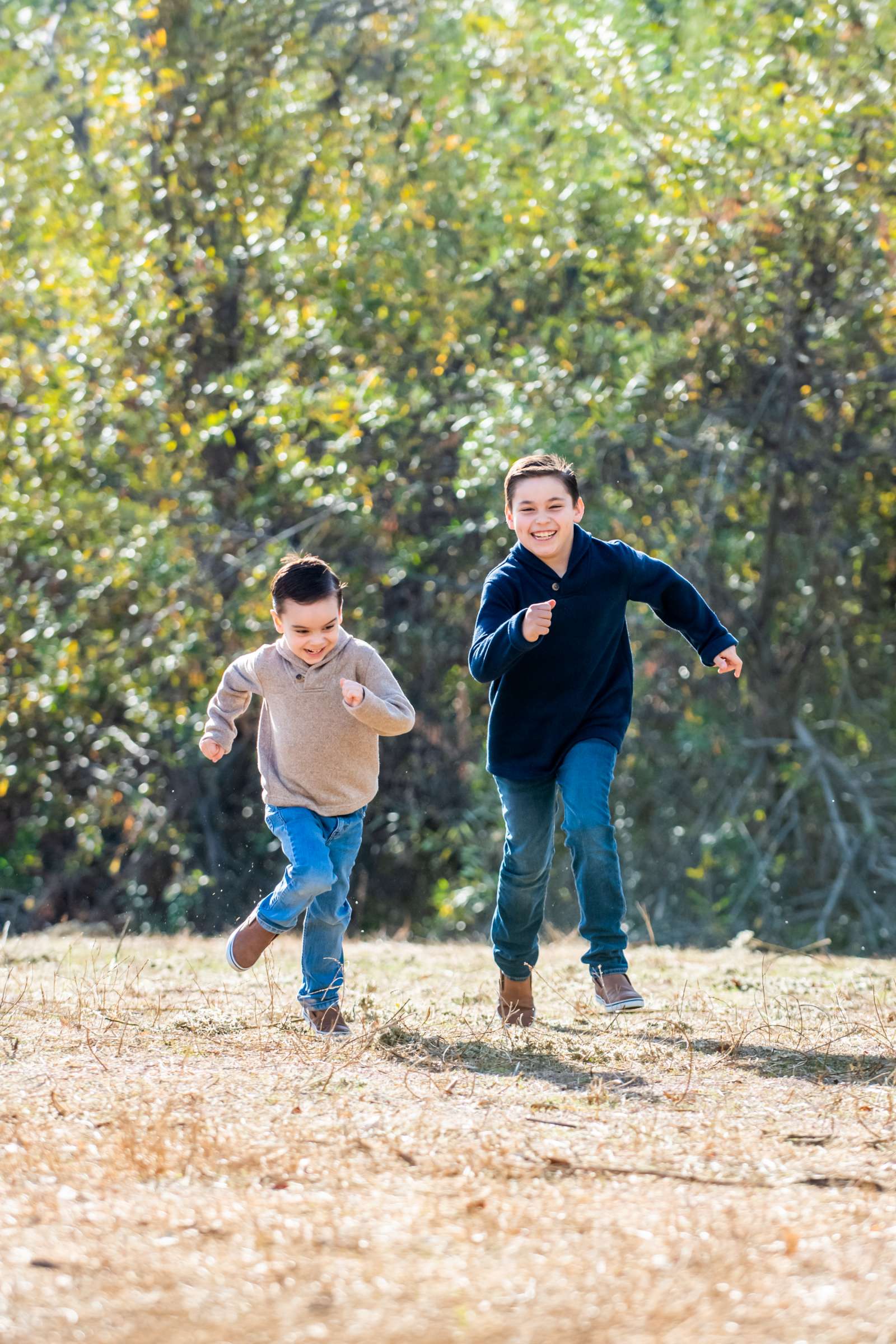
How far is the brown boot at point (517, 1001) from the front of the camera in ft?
15.7

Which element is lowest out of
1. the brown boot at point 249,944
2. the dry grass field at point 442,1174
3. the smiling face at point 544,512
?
the dry grass field at point 442,1174

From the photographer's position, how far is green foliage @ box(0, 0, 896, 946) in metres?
9.46

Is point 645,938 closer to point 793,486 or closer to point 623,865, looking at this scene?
point 623,865

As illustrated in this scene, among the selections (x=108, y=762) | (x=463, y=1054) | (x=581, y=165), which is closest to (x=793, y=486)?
(x=581, y=165)

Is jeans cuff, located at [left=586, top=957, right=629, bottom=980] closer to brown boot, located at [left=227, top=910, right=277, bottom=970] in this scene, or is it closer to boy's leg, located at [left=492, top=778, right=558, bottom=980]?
boy's leg, located at [left=492, top=778, right=558, bottom=980]

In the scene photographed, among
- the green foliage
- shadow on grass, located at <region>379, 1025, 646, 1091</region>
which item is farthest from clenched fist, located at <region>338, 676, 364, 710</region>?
the green foliage

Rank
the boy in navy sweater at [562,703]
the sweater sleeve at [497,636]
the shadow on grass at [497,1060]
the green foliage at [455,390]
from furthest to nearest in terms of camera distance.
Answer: the green foliage at [455,390]
the boy in navy sweater at [562,703]
the sweater sleeve at [497,636]
the shadow on grass at [497,1060]

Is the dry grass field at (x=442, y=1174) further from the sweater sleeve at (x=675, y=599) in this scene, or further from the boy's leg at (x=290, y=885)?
the sweater sleeve at (x=675, y=599)

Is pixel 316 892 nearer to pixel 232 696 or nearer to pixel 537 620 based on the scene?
pixel 232 696

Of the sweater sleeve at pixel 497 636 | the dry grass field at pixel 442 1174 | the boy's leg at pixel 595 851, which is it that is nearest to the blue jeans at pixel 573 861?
the boy's leg at pixel 595 851

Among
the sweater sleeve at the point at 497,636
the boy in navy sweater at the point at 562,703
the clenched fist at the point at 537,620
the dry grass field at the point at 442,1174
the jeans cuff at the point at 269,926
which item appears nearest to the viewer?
the dry grass field at the point at 442,1174

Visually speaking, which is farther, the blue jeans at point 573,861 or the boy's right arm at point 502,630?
the blue jeans at point 573,861

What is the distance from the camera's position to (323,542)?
10555 millimetres

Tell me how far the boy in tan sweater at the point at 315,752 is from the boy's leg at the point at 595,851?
1.84 ft
